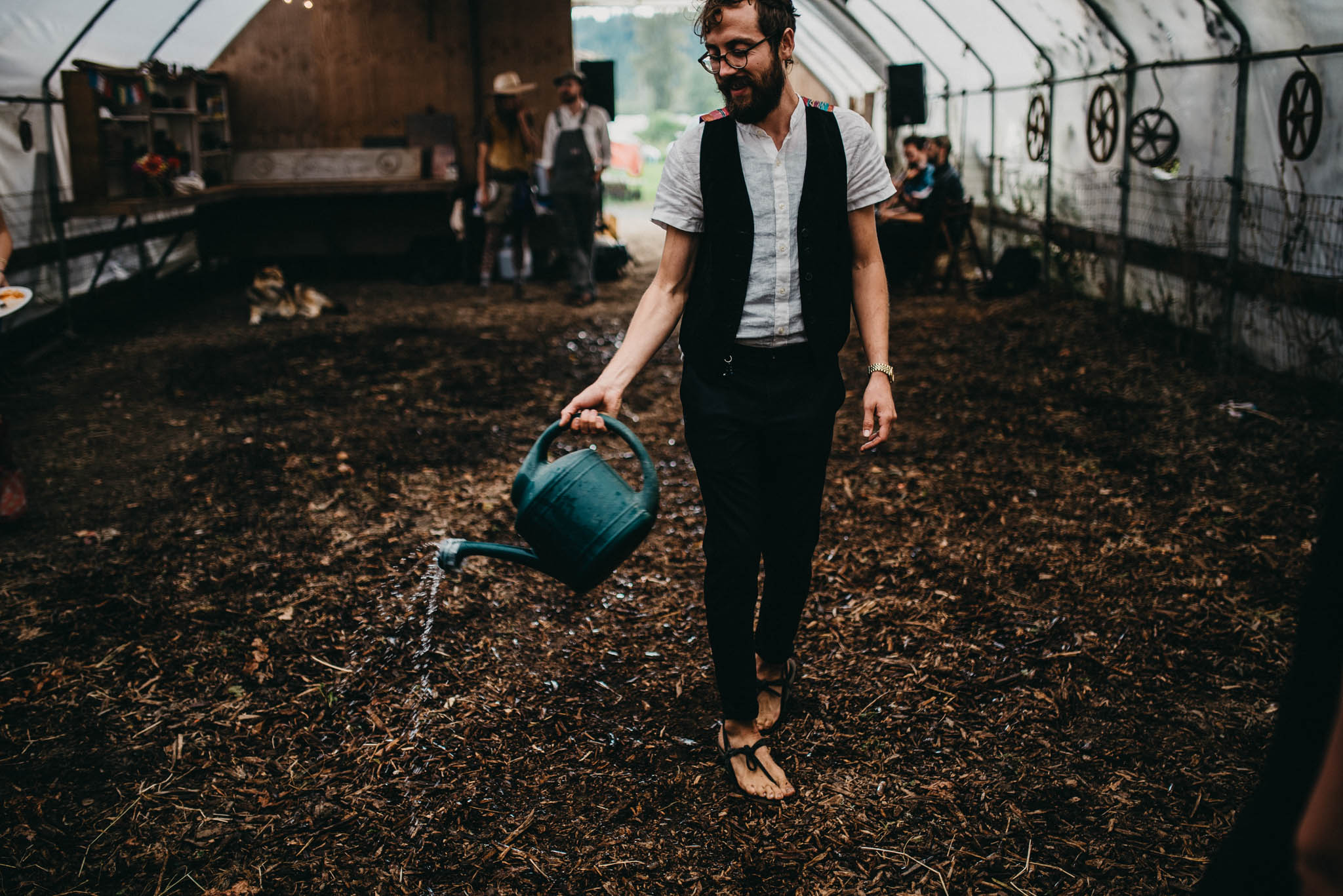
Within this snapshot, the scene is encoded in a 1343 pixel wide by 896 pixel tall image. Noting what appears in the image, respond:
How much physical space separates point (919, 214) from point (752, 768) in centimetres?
844

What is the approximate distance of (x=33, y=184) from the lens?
7.73m

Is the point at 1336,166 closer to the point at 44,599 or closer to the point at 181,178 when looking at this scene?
the point at 44,599

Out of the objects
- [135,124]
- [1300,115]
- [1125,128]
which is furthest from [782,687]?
[135,124]

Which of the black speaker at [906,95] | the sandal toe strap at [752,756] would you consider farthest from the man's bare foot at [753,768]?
the black speaker at [906,95]

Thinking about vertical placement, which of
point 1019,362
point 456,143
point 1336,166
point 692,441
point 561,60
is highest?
point 561,60

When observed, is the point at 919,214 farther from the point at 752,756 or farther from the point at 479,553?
the point at 479,553

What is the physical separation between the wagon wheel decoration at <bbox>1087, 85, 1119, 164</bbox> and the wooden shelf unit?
26.1 ft

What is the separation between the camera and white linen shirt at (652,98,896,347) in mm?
2160

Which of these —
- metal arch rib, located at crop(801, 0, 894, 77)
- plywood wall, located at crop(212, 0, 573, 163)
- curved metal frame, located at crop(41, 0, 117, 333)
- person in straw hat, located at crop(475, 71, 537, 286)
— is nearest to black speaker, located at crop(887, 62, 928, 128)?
metal arch rib, located at crop(801, 0, 894, 77)

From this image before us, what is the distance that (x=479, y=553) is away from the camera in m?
2.38

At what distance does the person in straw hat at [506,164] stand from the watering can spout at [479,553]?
7439mm

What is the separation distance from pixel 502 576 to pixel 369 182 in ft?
27.6

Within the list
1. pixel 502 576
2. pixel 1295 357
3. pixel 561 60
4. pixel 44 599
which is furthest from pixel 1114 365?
pixel 561 60

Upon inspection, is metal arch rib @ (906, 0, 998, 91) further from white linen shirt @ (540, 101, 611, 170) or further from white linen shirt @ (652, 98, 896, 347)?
white linen shirt @ (652, 98, 896, 347)
